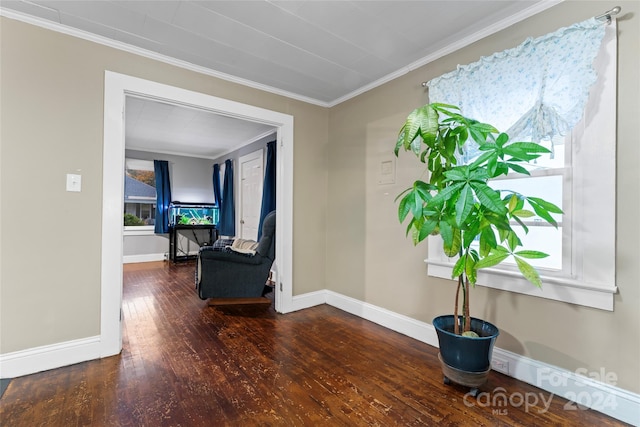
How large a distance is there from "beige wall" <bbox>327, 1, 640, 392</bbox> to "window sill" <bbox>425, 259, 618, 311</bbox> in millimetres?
45

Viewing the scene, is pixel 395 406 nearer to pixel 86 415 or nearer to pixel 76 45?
pixel 86 415

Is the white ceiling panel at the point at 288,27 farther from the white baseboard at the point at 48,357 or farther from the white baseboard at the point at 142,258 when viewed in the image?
the white baseboard at the point at 142,258

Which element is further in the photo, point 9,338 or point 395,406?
point 9,338

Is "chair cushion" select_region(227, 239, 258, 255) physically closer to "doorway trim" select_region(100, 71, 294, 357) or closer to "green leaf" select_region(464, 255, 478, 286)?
"doorway trim" select_region(100, 71, 294, 357)

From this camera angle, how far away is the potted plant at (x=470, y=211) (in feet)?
4.95

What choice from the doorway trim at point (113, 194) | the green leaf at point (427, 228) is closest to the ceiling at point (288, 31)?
the doorway trim at point (113, 194)

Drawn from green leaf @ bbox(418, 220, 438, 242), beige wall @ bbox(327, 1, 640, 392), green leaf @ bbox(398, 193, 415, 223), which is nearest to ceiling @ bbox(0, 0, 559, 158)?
beige wall @ bbox(327, 1, 640, 392)

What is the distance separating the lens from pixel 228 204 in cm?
626

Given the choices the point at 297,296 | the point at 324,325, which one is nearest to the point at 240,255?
the point at 297,296

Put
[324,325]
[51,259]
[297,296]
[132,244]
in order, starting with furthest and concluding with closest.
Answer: [132,244] → [297,296] → [324,325] → [51,259]

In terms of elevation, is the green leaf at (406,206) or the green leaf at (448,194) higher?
the green leaf at (448,194)

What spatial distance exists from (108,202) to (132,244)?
473cm

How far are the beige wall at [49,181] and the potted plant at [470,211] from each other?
230 cm

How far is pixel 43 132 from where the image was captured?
2029 mm
